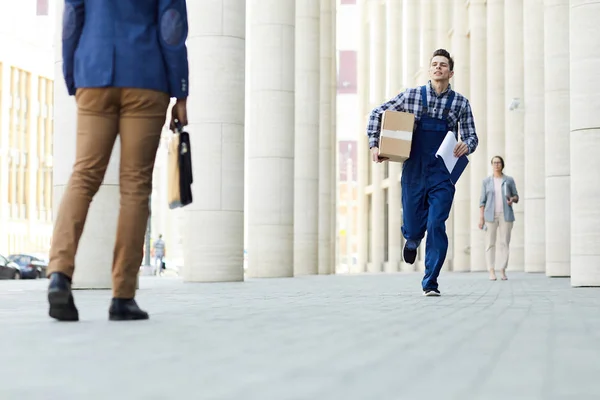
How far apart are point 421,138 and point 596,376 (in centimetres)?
684

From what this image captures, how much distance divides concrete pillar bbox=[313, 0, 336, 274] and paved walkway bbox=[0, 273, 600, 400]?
2860 cm

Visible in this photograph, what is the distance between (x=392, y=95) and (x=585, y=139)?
119ft

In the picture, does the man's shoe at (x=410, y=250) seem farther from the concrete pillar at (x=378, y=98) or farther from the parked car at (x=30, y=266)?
the concrete pillar at (x=378, y=98)

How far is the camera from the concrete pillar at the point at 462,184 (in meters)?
36.2

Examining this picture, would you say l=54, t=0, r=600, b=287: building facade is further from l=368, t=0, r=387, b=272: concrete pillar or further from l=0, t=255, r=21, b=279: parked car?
l=0, t=255, r=21, b=279: parked car

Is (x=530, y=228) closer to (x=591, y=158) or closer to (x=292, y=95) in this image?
(x=292, y=95)

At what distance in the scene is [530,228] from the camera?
2500cm

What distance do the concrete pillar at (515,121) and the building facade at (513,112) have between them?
0.03 meters

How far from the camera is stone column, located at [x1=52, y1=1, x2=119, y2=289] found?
498 inches

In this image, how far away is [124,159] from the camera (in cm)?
659

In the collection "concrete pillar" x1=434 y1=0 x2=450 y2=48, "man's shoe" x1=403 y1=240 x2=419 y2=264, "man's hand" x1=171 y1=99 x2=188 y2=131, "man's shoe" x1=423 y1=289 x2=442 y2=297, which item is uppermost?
"concrete pillar" x1=434 y1=0 x2=450 y2=48

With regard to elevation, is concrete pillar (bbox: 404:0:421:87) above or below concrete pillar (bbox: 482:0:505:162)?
above

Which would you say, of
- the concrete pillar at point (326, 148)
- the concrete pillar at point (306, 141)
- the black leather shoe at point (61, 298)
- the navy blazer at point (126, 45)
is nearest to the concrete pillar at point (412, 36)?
the concrete pillar at point (326, 148)

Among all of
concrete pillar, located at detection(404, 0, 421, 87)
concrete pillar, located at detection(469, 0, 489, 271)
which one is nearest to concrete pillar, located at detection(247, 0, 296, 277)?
concrete pillar, located at detection(469, 0, 489, 271)
